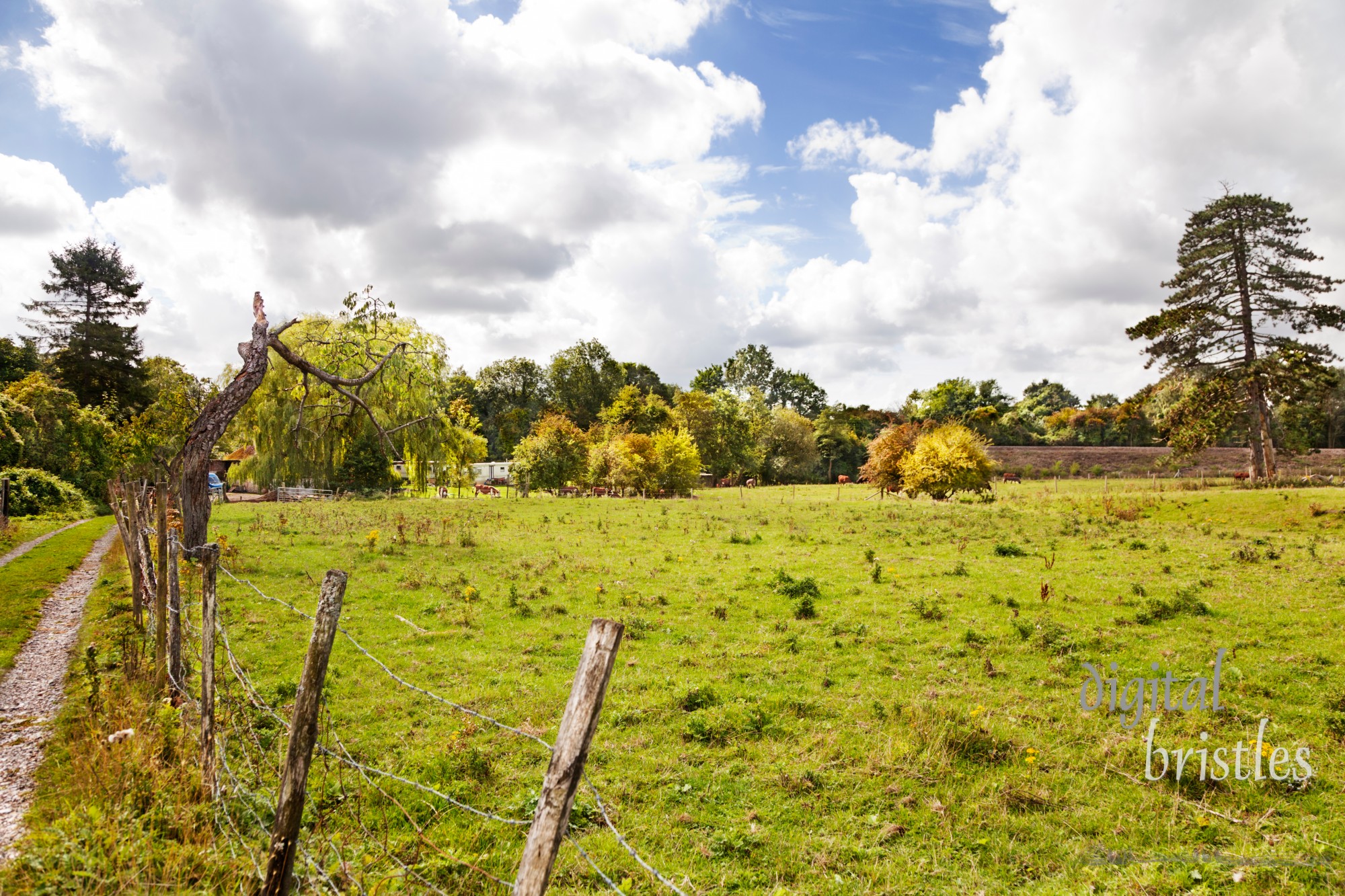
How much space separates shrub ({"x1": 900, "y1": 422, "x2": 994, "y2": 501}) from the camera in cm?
3173

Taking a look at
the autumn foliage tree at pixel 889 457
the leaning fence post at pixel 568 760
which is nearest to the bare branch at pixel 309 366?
the leaning fence post at pixel 568 760

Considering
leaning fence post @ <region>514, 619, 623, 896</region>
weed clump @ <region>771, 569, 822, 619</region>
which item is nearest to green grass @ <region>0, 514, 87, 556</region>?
weed clump @ <region>771, 569, 822, 619</region>

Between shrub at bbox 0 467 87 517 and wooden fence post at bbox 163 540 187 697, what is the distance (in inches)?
999

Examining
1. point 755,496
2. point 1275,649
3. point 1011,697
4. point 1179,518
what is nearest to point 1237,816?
point 1011,697

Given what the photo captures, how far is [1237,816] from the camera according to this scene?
18.1 feet

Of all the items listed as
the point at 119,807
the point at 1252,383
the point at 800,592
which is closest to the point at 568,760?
the point at 119,807

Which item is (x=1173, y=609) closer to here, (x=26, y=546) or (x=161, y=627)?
(x=161, y=627)

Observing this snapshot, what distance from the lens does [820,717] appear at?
7.45 metres

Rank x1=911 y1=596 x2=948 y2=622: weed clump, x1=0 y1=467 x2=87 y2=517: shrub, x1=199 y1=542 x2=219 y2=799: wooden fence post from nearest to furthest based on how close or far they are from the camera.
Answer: x1=199 y1=542 x2=219 y2=799: wooden fence post → x1=911 y1=596 x2=948 y2=622: weed clump → x1=0 y1=467 x2=87 y2=517: shrub

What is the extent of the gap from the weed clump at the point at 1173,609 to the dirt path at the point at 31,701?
1381cm

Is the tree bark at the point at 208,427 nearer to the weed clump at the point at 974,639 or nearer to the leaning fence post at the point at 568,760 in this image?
the leaning fence post at the point at 568,760

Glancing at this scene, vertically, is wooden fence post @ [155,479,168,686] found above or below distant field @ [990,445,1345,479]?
below

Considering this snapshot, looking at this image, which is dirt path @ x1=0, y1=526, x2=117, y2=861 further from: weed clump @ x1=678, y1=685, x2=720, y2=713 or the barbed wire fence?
weed clump @ x1=678, y1=685, x2=720, y2=713

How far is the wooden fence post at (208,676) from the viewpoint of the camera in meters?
4.67
